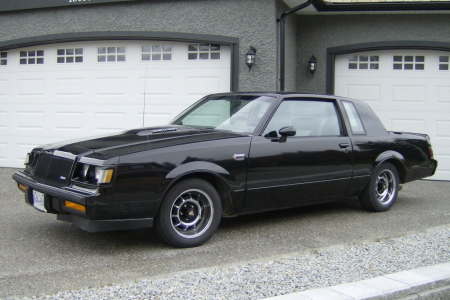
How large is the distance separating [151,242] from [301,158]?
184 cm

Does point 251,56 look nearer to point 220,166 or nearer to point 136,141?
point 220,166

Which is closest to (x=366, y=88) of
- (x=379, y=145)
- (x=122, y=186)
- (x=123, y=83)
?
(x=379, y=145)

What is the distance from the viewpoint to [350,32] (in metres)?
10.6

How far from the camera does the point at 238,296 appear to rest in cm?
390

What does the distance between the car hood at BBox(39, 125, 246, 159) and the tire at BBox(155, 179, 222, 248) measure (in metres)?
0.45

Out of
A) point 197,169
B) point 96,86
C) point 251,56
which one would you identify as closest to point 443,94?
point 251,56

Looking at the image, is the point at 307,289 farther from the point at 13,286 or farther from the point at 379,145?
the point at 379,145

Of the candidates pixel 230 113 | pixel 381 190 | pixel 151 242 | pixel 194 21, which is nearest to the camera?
pixel 151 242

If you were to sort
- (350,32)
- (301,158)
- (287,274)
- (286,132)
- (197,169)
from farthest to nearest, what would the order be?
(350,32) < (301,158) < (286,132) < (197,169) < (287,274)

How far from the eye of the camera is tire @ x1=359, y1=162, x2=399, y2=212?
6844 mm

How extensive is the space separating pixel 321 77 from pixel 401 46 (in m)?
1.58

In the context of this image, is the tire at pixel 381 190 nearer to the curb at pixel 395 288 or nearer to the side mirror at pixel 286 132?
the side mirror at pixel 286 132

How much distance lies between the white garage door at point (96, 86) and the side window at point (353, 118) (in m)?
3.48

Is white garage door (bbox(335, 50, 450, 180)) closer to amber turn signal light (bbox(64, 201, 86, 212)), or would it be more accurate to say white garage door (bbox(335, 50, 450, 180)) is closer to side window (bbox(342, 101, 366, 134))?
side window (bbox(342, 101, 366, 134))
